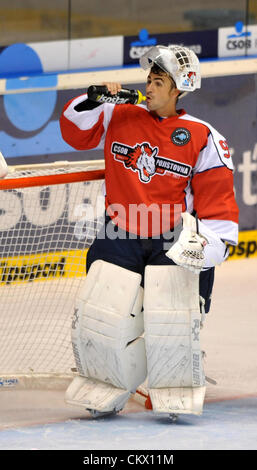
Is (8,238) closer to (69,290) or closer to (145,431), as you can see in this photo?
(69,290)

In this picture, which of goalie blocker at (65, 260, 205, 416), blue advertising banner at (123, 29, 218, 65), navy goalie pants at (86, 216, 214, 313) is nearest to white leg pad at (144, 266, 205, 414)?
goalie blocker at (65, 260, 205, 416)

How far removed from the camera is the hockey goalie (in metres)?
3.93

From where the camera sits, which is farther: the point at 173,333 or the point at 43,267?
the point at 43,267

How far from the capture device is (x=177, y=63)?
4059 millimetres

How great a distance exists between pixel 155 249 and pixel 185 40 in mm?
3275

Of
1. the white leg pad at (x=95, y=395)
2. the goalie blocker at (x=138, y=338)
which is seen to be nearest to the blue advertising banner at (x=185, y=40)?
the goalie blocker at (x=138, y=338)

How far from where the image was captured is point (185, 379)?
397 centimetres

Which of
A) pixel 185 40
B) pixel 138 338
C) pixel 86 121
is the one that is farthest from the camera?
pixel 185 40

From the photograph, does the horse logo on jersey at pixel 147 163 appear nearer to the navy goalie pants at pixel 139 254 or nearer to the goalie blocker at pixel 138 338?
the navy goalie pants at pixel 139 254

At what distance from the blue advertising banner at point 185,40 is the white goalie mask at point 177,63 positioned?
2934 mm

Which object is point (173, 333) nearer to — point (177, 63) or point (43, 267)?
point (177, 63)

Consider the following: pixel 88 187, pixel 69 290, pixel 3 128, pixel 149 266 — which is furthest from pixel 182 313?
pixel 3 128

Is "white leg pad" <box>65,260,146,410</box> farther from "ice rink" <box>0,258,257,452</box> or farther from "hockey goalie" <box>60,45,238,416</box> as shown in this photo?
"ice rink" <box>0,258,257,452</box>

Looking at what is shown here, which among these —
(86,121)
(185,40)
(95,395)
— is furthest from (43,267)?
(185,40)
